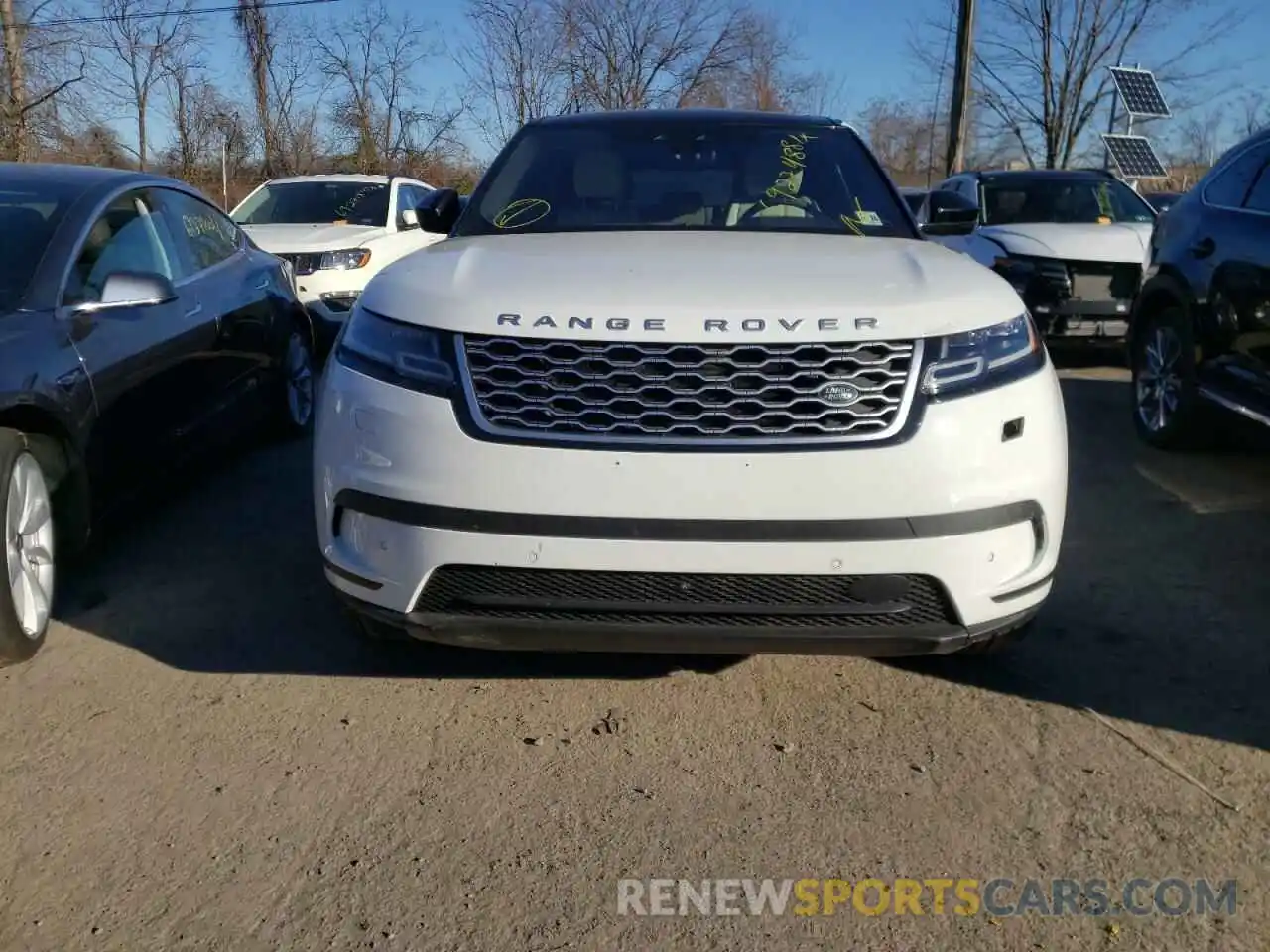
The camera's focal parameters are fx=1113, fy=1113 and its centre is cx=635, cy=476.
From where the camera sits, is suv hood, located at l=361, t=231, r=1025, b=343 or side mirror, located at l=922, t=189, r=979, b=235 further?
side mirror, located at l=922, t=189, r=979, b=235

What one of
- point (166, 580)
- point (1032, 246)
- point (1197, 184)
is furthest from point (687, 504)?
point (1032, 246)

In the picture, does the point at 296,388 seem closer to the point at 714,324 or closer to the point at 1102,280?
the point at 714,324

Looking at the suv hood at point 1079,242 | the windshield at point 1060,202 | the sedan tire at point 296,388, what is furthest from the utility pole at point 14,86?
the suv hood at point 1079,242

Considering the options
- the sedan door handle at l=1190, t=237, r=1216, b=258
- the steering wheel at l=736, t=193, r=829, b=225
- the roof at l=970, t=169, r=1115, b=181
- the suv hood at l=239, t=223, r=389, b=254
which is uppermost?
the steering wheel at l=736, t=193, r=829, b=225

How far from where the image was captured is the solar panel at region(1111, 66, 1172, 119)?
18062 millimetres

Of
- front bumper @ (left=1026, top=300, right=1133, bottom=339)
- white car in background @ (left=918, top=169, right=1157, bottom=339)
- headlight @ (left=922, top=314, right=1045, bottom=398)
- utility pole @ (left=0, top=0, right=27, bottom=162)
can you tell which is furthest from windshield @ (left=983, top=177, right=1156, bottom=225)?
utility pole @ (left=0, top=0, right=27, bottom=162)

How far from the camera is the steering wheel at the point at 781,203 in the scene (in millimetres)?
4035

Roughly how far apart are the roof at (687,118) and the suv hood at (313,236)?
4664 mm

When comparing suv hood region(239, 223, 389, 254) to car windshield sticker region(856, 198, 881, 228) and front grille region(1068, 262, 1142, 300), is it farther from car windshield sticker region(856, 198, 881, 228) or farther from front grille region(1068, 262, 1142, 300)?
car windshield sticker region(856, 198, 881, 228)

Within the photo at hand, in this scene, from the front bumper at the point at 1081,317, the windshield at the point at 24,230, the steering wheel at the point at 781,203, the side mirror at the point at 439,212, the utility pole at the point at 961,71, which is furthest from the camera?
the utility pole at the point at 961,71

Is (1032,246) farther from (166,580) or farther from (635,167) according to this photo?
(166,580)

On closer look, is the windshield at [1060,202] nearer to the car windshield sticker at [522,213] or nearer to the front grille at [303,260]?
the front grille at [303,260]

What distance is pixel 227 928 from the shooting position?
225 centimetres

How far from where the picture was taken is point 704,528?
102 inches
